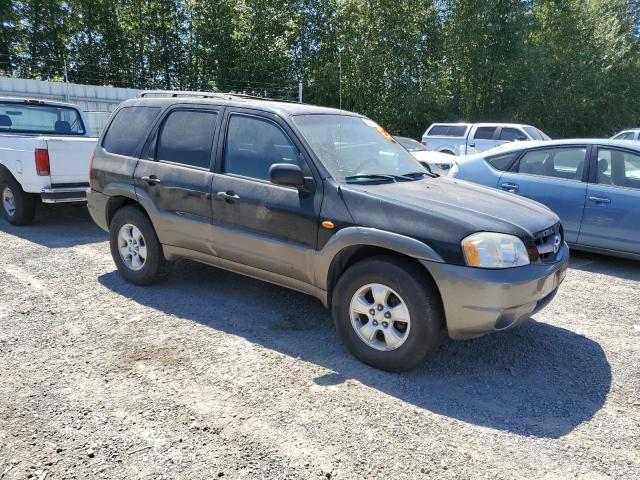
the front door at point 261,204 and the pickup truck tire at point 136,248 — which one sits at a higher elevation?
the front door at point 261,204

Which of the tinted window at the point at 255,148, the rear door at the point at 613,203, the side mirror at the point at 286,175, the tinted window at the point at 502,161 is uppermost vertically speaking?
the tinted window at the point at 255,148

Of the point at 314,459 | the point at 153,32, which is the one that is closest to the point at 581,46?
the point at 153,32

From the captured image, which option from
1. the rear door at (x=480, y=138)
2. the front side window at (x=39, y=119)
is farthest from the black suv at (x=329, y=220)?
the rear door at (x=480, y=138)

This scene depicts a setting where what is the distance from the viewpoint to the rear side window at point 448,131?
1692cm

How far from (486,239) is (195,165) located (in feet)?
8.38

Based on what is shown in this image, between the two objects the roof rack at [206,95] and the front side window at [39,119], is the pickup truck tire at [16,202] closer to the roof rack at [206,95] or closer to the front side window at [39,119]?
the front side window at [39,119]

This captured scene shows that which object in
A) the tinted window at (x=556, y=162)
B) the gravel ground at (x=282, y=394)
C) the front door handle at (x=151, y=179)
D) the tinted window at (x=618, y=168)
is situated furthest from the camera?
the tinted window at (x=556, y=162)

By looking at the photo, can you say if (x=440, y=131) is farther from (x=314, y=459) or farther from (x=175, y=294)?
(x=314, y=459)

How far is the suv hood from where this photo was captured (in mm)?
3174

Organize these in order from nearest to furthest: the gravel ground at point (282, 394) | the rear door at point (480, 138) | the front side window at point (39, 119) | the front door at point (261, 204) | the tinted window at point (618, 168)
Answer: the gravel ground at point (282, 394) → the front door at point (261, 204) → the tinted window at point (618, 168) → the front side window at point (39, 119) → the rear door at point (480, 138)

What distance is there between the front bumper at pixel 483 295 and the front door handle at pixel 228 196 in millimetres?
1666

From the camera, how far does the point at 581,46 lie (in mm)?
26828

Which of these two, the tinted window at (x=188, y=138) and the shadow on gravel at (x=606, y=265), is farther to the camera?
the shadow on gravel at (x=606, y=265)

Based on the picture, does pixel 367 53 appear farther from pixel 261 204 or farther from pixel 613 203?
pixel 261 204
